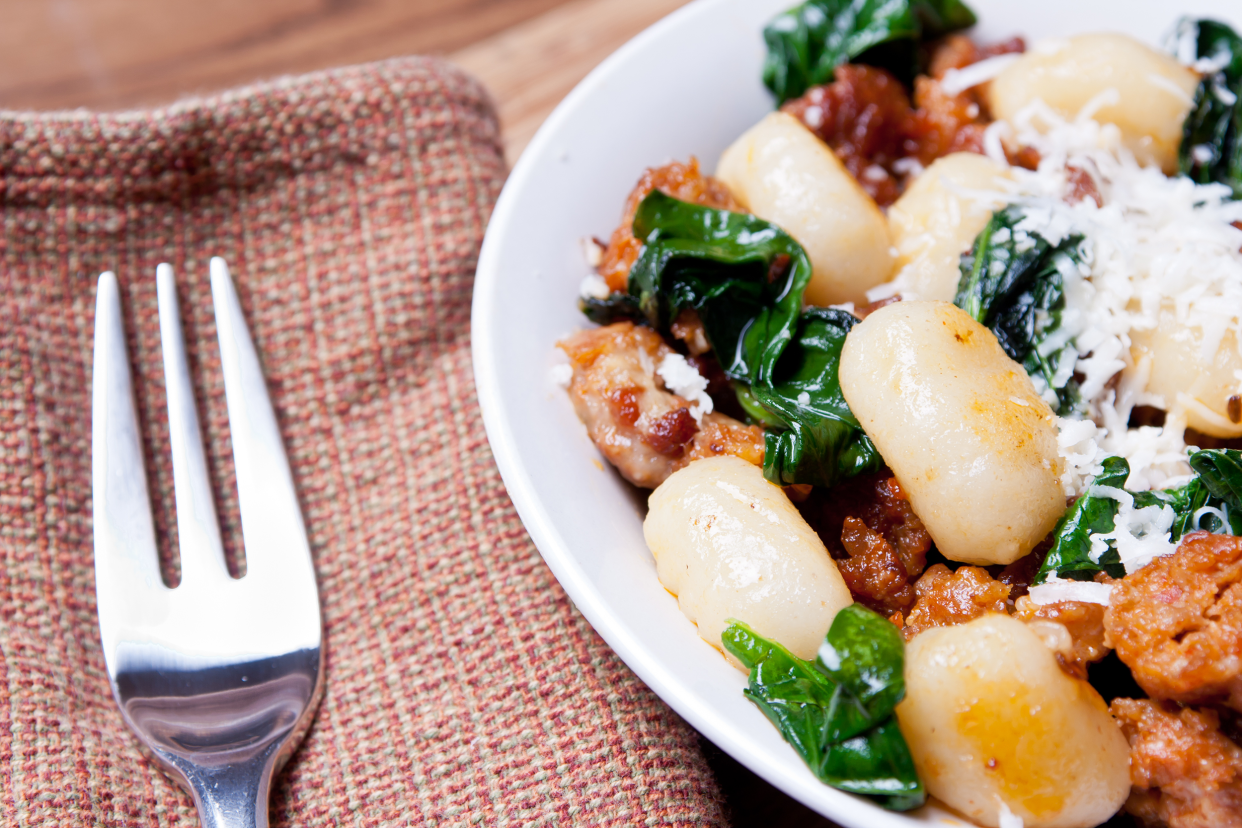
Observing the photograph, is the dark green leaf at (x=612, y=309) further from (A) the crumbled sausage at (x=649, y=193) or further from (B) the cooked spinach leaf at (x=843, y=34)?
(B) the cooked spinach leaf at (x=843, y=34)

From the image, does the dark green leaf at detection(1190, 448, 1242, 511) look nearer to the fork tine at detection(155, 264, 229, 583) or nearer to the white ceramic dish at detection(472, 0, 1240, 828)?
the white ceramic dish at detection(472, 0, 1240, 828)

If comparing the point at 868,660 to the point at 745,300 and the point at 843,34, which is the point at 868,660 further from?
the point at 843,34

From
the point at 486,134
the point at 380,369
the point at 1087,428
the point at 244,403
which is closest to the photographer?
the point at 1087,428

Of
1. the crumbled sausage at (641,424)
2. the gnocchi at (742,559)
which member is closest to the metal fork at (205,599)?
the crumbled sausage at (641,424)

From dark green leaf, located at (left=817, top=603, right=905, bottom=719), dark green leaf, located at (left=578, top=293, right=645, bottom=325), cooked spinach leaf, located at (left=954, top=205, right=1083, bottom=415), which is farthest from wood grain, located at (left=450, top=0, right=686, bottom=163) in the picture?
dark green leaf, located at (left=817, top=603, right=905, bottom=719)

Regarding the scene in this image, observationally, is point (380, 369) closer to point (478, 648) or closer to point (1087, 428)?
point (478, 648)

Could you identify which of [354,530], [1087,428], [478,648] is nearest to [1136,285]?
[1087,428]
